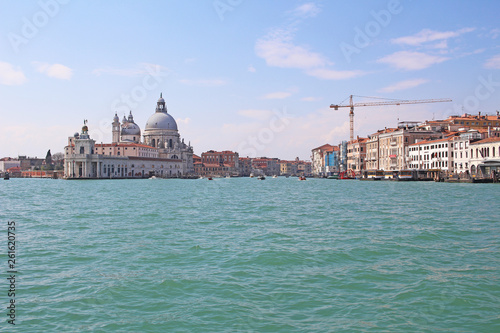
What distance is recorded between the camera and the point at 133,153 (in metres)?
104

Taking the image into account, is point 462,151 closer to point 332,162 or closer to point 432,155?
point 432,155

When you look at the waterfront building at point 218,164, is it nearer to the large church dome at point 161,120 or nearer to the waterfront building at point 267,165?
the large church dome at point 161,120

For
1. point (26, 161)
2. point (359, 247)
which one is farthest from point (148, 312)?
point (26, 161)

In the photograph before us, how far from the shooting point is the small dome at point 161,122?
119250 millimetres

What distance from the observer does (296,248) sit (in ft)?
36.0

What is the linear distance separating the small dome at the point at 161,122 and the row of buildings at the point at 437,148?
47427 mm

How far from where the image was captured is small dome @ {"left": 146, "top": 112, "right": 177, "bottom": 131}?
119250mm

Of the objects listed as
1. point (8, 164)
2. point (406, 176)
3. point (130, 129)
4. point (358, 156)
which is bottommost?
point (406, 176)

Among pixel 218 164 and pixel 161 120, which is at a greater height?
pixel 161 120

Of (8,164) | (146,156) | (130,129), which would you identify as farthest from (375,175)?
(8,164)

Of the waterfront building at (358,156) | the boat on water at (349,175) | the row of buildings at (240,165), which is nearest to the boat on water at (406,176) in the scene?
the boat on water at (349,175)

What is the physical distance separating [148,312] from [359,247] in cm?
609

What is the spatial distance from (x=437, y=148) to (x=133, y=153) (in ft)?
221

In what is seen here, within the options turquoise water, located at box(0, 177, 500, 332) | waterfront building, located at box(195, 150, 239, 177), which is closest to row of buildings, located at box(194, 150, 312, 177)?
waterfront building, located at box(195, 150, 239, 177)
